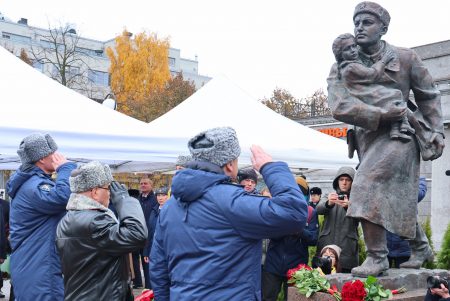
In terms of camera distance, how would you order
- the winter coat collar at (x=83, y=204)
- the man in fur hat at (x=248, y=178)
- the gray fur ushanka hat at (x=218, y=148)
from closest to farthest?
the gray fur ushanka hat at (x=218, y=148), the winter coat collar at (x=83, y=204), the man in fur hat at (x=248, y=178)

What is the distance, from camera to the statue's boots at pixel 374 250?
4.52 m

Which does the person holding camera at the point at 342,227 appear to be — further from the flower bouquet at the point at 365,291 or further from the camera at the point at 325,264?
the flower bouquet at the point at 365,291

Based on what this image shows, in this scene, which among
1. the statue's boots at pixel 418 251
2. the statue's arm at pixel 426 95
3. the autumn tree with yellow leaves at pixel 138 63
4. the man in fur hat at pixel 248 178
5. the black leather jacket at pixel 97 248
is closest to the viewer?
the black leather jacket at pixel 97 248

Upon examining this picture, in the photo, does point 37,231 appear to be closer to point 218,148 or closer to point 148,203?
point 218,148

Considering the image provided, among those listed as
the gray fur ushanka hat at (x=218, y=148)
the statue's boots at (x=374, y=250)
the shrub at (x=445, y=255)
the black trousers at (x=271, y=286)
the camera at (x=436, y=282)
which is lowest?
the black trousers at (x=271, y=286)

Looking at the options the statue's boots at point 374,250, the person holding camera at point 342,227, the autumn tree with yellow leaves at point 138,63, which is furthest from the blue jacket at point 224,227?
the autumn tree with yellow leaves at point 138,63

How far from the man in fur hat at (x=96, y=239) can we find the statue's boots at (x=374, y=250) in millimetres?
1644

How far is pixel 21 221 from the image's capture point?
194 inches

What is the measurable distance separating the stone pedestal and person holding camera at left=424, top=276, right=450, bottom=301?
7.9 inches

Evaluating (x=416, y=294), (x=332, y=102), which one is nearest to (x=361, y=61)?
(x=332, y=102)

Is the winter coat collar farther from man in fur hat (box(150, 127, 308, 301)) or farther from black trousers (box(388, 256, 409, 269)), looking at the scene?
black trousers (box(388, 256, 409, 269))

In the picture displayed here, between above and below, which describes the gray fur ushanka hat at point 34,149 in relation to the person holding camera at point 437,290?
above

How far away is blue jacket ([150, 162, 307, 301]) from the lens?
9.70 ft

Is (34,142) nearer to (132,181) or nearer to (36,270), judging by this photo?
(36,270)
